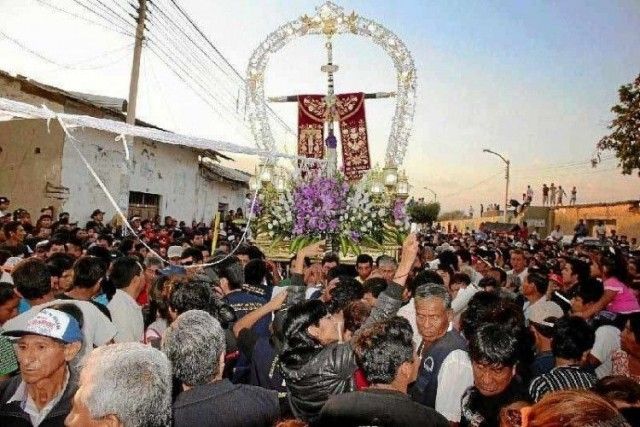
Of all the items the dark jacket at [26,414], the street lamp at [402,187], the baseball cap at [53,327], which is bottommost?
the dark jacket at [26,414]

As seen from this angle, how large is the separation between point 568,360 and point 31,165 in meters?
15.2

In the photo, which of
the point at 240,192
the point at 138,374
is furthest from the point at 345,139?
the point at 240,192

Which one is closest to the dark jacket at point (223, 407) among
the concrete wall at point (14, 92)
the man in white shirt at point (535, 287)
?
the man in white shirt at point (535, 287)

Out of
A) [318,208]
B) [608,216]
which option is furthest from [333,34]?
[608,216]

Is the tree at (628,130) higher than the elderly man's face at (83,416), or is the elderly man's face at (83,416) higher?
the tree at (628,130)

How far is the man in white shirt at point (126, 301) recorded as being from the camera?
4527 mm

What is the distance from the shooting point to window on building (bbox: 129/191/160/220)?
18.8m

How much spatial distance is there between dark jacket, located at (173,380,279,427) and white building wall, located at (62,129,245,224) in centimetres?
1380

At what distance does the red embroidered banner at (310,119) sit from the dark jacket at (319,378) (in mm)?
10895

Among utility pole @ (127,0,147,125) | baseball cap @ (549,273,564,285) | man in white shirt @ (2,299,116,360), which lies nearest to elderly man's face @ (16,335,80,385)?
man in white shirt @ (2,299,116,360)

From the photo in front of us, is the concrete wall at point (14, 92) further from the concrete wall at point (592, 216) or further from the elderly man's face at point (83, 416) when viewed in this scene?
the concrete wall at point (592, 216)

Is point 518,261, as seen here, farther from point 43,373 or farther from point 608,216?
point 608,216

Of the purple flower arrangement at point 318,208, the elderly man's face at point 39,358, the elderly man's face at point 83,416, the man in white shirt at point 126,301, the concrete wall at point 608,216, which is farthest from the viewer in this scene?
the concrete wall at point 608,216

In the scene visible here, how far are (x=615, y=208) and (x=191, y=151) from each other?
20918mm
